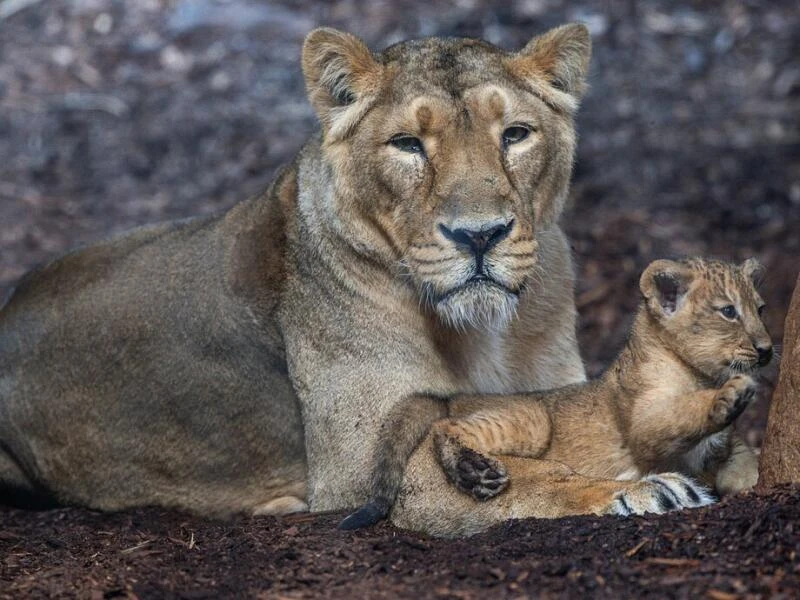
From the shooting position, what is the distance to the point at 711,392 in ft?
18.5

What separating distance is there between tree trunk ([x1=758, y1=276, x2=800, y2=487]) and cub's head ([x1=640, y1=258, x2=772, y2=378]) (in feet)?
0.64

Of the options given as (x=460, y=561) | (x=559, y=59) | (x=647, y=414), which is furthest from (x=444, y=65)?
(x=460, y=561)

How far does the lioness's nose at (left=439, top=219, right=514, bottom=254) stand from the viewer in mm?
5699

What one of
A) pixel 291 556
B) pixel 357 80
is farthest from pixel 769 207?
pixel 291 556

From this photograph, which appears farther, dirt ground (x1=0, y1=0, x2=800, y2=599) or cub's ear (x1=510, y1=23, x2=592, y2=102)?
dirt ground (x1=0, y1=0, x2=800, y2=599)

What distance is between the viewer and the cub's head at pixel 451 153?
5.82 m

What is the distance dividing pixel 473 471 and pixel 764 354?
1.23 meters

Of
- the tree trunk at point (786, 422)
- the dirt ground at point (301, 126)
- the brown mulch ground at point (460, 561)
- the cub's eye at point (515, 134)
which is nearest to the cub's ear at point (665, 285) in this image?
the tree trunk at point (786, 422)

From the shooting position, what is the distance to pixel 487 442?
6.00 meters

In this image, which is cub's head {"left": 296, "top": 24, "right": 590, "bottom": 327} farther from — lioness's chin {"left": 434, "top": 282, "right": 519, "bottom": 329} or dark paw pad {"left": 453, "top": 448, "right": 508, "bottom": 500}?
dark paw pad {"left": 453, "top": 448, "right": 508, "bottom": 500}

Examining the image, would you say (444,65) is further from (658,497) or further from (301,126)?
(301,126)

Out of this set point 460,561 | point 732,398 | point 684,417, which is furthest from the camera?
point 684,417

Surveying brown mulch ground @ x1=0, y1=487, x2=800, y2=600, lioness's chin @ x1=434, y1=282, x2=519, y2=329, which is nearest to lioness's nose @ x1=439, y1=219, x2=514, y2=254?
lioness's chin @ x1=434, y1=282, x2=519, y2=329

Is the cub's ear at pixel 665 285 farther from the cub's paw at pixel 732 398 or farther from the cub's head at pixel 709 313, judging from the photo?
the cub's paw at pixel 732 398
